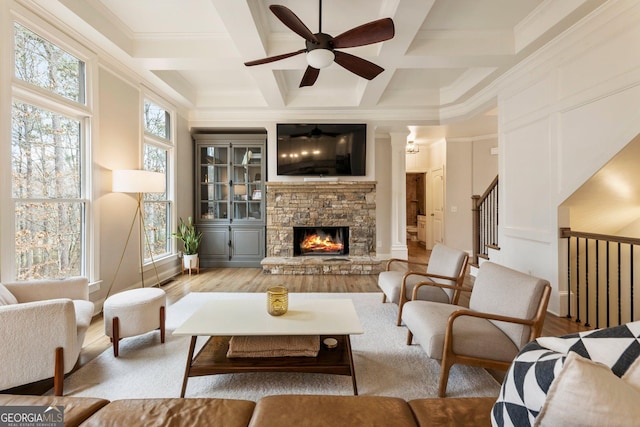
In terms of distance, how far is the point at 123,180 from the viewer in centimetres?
330

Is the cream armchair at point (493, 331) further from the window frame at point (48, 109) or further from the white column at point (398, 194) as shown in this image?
the white column at point (398, 194)

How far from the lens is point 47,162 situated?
110 inches

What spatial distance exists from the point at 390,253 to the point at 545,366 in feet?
18.2

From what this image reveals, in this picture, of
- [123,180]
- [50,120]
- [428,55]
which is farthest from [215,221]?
[428,55]

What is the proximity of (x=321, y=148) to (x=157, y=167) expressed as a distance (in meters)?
2.83

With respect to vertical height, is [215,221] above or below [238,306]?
above

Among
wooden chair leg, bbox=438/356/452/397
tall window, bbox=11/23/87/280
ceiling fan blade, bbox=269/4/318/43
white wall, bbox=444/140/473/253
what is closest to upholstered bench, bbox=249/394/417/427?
wooden chair leg, bbox=438/356/452/397

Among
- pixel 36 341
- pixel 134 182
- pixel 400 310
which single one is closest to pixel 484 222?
pixel 400 310

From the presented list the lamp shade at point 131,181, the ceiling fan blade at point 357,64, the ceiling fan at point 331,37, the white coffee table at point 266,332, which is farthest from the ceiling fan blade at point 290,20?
the lamp shade at point 131,181

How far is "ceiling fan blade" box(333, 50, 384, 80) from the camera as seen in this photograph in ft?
8.62

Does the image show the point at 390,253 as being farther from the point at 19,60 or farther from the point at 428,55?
the point at 19,60

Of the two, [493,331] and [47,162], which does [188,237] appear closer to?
[47,162]

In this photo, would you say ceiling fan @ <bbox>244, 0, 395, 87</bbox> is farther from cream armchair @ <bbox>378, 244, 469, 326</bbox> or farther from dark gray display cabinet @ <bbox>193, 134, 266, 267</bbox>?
dark gray display cabinet @ <bbox>193, 134, 266, 267</bbox>

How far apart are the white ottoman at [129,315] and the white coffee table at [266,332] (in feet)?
1.97
